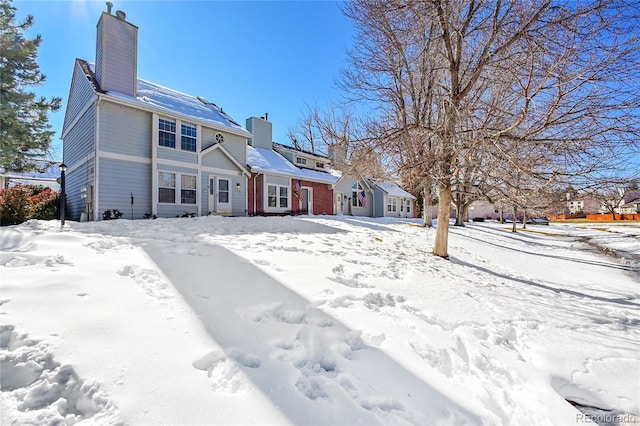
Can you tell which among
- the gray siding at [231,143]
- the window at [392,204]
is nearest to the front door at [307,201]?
the gray siding at [231,143]

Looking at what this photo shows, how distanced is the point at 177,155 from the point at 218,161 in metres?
1.84

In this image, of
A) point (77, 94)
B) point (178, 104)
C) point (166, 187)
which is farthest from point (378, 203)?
point (77, 94)

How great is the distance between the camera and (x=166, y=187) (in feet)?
38.0

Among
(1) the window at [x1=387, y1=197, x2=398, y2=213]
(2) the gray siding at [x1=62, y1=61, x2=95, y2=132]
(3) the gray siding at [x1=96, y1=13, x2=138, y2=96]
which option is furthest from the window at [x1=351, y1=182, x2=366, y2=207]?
(2) the gray siding at [x1=62, y1=61, x2=95, y2=132]

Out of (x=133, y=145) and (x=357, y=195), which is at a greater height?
(x=133, y=145)

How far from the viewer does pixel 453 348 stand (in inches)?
107

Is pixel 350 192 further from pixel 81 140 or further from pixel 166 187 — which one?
pixel 81 140

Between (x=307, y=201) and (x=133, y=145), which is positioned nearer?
(x=133, y=145)

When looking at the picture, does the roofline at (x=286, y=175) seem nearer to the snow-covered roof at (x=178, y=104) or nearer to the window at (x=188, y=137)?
the snow-covered roof at (x=178, y=104)

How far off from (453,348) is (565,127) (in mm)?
4739

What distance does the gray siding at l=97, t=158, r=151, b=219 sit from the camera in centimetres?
1003

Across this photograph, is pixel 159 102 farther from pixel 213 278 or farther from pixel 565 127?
pixel 565 127

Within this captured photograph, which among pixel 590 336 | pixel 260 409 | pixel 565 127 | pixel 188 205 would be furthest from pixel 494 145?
pixel 188 205

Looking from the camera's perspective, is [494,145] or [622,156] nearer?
[622,156]
